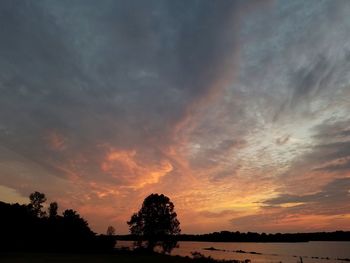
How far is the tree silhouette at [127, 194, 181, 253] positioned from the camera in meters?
110

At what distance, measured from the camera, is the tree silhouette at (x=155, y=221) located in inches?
4333

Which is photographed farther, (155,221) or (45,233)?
(155,221)

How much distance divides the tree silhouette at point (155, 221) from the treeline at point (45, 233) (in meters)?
22.8

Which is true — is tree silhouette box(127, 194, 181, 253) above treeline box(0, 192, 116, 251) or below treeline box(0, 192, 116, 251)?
above

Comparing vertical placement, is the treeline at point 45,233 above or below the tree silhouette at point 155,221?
below

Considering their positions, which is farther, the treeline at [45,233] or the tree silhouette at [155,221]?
the tree silhouette at [155,221]

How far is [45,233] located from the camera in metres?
78.8

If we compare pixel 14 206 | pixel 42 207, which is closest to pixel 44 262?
pixel 14 206

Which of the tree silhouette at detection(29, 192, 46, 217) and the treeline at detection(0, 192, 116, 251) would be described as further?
the tree silhouette at detection(29, 192, 46, 217)

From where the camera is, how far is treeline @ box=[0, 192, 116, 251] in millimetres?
72338

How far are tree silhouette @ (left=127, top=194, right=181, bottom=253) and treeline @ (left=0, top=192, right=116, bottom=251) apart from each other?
22.8m

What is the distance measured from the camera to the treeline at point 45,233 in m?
72.3

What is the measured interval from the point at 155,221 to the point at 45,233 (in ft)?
128

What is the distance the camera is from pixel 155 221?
10975 cm
